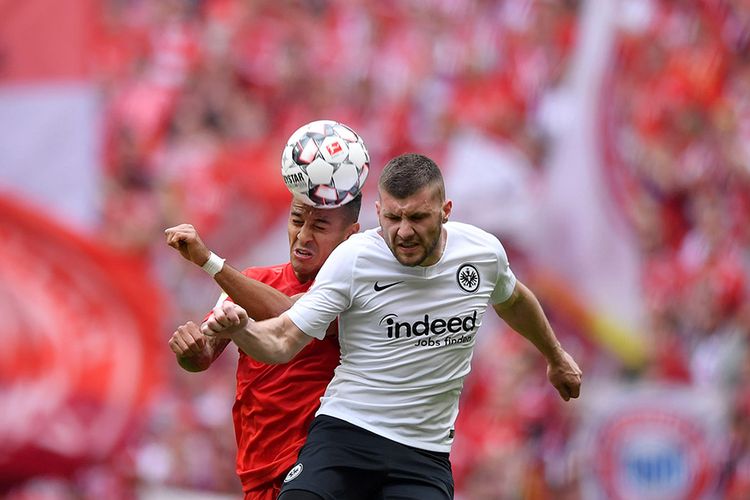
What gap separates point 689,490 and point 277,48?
678cm

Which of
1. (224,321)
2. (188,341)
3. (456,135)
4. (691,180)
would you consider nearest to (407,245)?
(224,321)

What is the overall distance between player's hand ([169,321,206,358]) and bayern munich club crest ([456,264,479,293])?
4.13 feet

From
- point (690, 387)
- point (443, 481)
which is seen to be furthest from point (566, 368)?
point (690, 387)

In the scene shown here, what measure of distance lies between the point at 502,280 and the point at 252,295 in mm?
1212

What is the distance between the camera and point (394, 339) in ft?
18.8

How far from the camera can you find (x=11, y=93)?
16328 millimetres

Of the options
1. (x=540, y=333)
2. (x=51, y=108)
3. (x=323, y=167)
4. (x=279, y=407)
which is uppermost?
(x=323, y=167)

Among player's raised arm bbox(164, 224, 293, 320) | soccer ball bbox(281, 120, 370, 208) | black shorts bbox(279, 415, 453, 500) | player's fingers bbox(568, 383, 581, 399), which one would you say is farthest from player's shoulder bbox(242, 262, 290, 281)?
player's fingers bbox(568, 383, 581, 399)

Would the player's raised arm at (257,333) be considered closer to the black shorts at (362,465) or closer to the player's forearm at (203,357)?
the player's forearm at (203,357)

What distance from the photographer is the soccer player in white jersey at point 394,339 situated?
5.57 metres

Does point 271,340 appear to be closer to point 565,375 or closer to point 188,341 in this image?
point 188,341

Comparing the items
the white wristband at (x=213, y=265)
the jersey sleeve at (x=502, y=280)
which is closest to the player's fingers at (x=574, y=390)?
the jersey sleeve at (x=502, y=280)

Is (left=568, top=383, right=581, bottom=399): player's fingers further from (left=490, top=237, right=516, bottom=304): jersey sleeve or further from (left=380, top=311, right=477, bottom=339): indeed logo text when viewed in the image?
(left=380, top=311, right=477, bottom=339): indeed logo text

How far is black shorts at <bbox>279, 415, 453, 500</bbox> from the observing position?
5609mm
